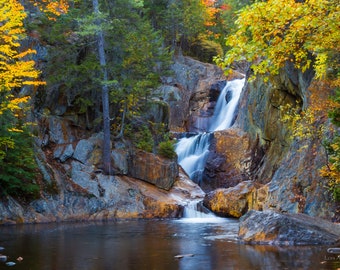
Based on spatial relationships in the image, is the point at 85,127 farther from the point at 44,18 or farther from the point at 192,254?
the point at 192,254

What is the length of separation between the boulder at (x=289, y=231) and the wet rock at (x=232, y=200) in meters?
8.86

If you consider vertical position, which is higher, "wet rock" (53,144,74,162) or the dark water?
"wet rock" (53,144,74,162)

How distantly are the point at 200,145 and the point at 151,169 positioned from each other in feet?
17.5

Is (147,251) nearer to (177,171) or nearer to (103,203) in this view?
(103,203)

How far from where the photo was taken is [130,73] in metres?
24.6

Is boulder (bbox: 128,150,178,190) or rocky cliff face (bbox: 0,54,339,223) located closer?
rocky cliff face (bbox: 0,54,339,223)

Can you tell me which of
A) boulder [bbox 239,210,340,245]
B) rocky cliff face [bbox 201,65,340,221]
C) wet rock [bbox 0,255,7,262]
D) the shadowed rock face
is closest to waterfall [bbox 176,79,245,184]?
rocky cliff face [bbox 201,65,340,221]

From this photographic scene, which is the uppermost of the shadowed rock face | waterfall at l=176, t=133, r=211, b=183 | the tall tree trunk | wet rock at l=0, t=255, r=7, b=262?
the tall tree trunk

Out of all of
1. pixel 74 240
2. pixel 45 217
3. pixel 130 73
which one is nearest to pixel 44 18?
pixel 130 73

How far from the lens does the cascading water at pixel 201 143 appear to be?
2798cm

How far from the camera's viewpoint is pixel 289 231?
11.5 meters

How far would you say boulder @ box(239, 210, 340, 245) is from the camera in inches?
438

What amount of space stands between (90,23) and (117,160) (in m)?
7.16

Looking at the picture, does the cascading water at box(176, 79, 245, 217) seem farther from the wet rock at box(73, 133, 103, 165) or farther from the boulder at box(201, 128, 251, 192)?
the wet rock at box(73, 133, 103, 165)
